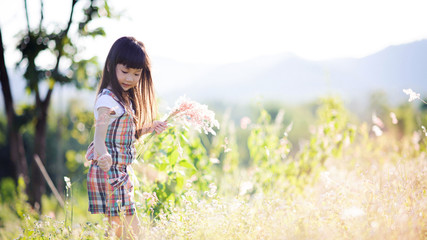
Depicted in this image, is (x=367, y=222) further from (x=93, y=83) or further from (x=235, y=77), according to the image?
(x=235, y=77)

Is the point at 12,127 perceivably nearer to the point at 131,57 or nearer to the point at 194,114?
the point at 131,57

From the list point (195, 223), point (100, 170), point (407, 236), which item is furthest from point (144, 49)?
point (407, 236)

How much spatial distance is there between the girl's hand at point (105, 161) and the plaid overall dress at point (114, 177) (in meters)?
0.19

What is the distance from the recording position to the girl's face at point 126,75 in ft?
8.34

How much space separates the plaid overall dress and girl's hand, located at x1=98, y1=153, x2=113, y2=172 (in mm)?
192

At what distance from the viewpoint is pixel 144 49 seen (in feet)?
8.70

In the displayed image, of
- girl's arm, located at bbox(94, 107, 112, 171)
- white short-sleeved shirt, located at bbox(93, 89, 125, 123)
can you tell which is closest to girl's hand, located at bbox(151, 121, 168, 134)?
white short-sleeved shirt, located at bbox(93, 89, 125, 123)

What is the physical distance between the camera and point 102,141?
227 cm

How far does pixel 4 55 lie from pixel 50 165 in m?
24.3

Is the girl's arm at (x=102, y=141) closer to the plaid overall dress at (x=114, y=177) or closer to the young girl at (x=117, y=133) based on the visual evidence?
the young girl at (x=117, y=133)

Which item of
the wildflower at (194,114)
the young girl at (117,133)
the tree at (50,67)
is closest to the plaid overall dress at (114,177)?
the young girl at (117,133)

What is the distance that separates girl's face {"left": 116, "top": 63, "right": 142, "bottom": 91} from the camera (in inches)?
100

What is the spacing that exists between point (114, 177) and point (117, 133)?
311mm

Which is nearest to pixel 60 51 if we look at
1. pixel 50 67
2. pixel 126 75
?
pixel 50 67
